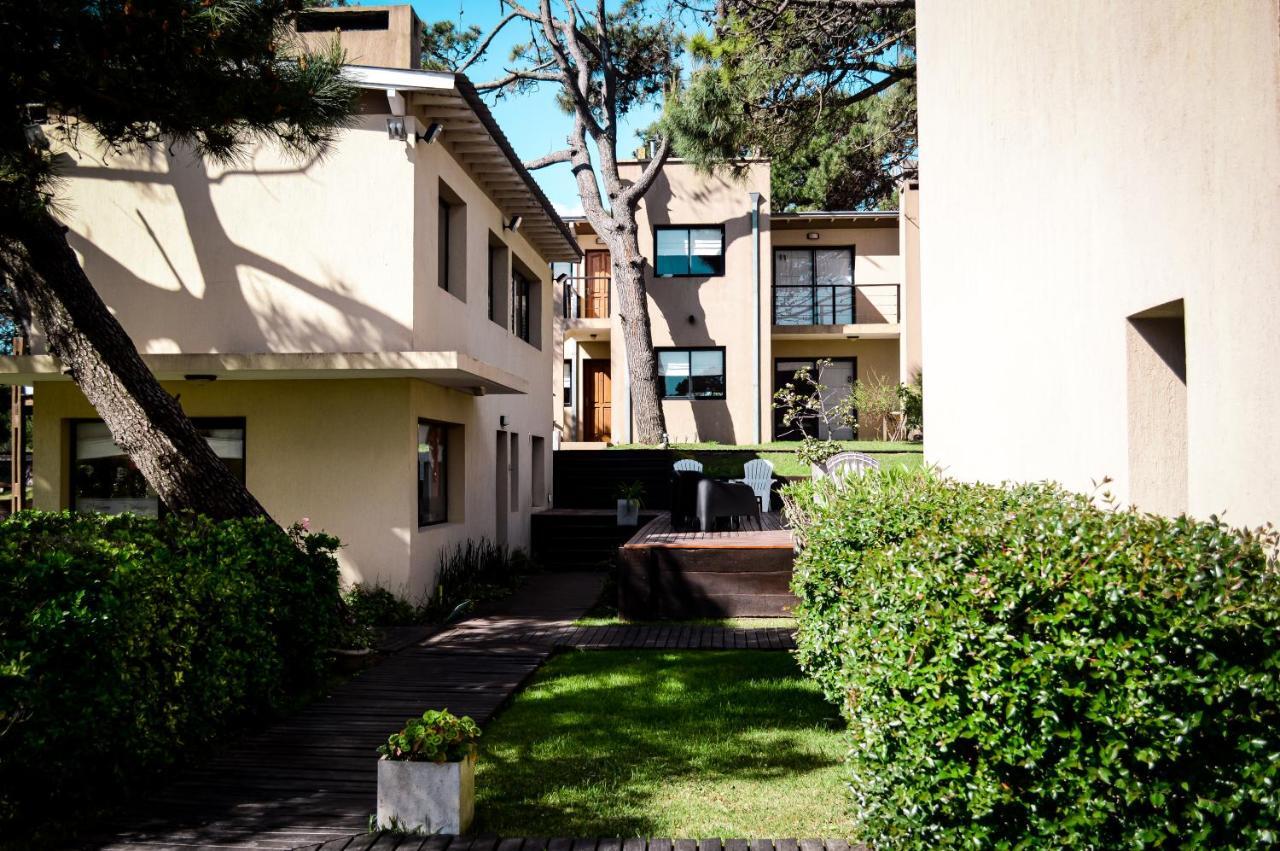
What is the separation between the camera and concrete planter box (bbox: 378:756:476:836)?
4.56m

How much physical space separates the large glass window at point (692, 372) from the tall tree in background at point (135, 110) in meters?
17.4

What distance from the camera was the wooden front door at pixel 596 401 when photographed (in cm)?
2730

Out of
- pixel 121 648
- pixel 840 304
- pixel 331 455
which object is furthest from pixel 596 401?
pixel 121 648

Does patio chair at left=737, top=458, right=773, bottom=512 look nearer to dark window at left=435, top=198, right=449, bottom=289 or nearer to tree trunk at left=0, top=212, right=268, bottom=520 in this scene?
dark window at left=435, top=198, right=449, bottom=289

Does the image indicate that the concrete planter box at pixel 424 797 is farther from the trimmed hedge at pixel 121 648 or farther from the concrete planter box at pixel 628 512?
the concrete planter box at pixel 628 512

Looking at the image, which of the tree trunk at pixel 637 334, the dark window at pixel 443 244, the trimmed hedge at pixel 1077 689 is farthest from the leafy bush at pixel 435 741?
the tree trunk at pixel 637 334

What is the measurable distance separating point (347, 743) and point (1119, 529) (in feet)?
15.6

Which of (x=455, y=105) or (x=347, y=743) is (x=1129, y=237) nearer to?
(x=347, y=743)

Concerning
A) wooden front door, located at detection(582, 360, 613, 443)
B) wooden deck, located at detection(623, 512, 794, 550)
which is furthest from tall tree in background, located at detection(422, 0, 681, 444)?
wooden deck, located at detection(623, 512, 794, 550)

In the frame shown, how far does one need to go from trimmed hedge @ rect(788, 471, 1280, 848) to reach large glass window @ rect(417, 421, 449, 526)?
8525mm

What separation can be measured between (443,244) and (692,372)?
1327 centimetres

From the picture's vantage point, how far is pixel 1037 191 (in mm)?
6875

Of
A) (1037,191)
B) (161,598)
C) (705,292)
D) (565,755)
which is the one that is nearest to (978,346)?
(1037,191)

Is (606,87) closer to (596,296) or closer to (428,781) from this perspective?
(596,296)
